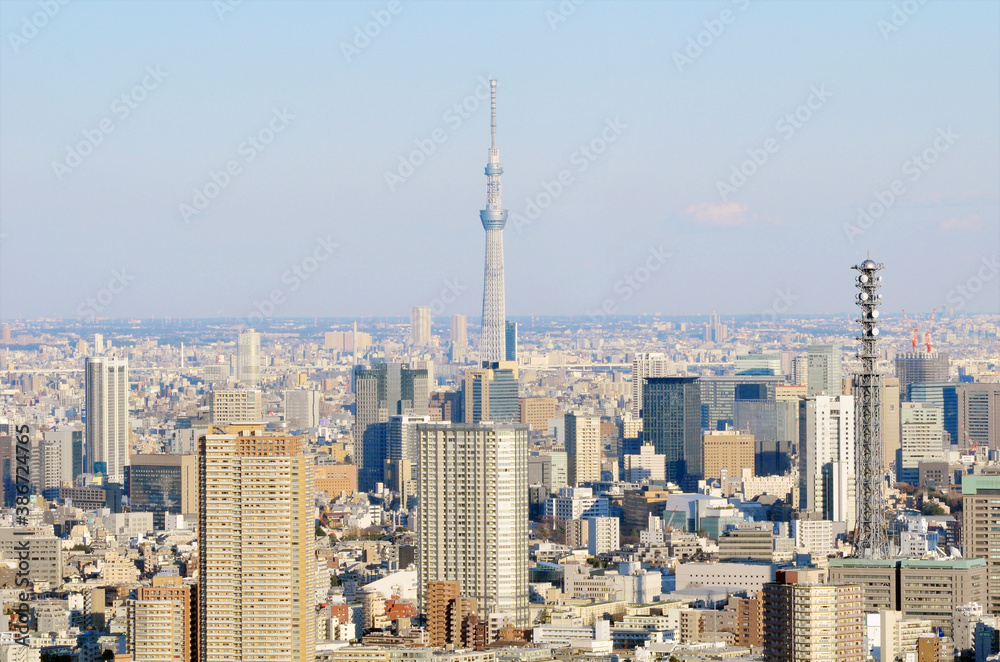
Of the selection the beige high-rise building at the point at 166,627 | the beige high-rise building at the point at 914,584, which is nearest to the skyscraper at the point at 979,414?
the beige high-rise building at the point at 914,584

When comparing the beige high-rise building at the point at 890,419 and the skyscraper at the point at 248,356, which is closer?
the beige high-rise building at the point at 890,419

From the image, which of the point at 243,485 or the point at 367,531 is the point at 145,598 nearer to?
the point at 243,485

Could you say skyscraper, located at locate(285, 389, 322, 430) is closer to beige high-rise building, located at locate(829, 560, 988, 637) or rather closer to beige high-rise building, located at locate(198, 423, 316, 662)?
beige high-rise building, located at locate(829, 560, 988, 637)

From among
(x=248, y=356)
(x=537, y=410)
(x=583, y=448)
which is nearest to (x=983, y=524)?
(x=583, y=448)

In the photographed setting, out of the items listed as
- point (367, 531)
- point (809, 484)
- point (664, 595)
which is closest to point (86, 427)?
point (367, 531)

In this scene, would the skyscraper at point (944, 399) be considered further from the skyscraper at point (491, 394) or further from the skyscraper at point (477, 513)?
the skyscraper at point (477, 513)

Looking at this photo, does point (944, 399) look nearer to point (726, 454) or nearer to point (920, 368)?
point (920, 368)
